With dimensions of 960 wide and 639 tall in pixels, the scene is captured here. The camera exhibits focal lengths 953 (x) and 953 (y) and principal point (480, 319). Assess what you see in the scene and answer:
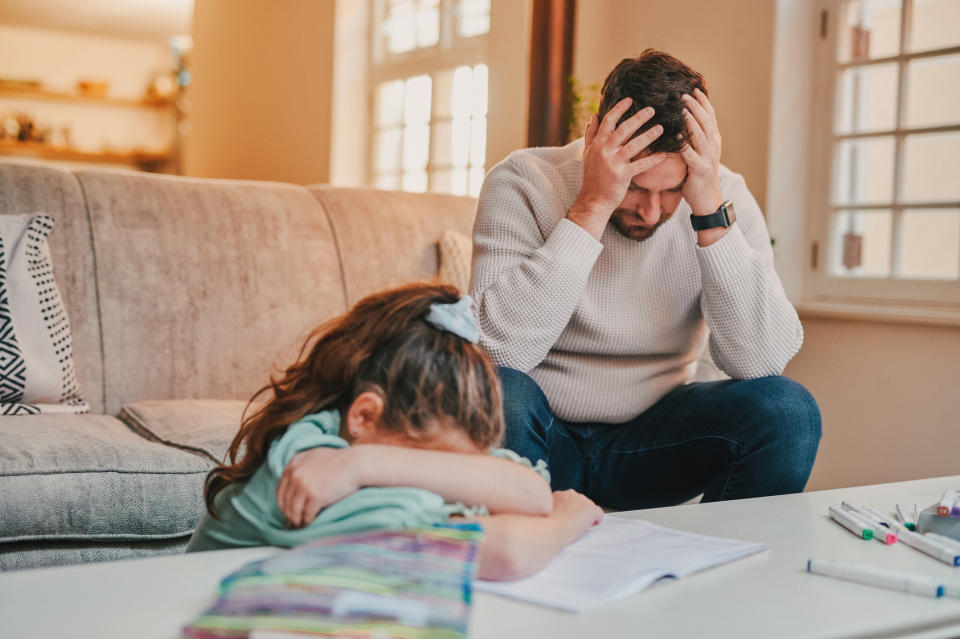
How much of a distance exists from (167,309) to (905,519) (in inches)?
62.4

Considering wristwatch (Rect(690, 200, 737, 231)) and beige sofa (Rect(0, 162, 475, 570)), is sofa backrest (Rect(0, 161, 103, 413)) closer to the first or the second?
beige sofa (Rect(0, 162, 475, 570))

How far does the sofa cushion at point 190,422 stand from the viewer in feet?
5.43

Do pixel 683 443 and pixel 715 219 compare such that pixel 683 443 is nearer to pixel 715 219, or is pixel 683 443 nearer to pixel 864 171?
pixel 715 219

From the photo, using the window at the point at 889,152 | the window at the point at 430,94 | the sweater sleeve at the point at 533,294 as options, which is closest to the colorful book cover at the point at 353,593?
the sweater sleeve at the point at 533,294

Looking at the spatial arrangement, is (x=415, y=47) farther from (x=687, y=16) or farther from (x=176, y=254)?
(x=176, y=254)

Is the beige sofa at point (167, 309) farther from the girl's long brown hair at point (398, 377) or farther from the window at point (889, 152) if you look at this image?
the window at point (889, 152)

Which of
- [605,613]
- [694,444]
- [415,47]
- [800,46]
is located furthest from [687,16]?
[605,613]

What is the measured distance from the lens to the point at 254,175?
17.5 ft

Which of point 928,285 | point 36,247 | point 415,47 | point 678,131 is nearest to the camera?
point 678,131

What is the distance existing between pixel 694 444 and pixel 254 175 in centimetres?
428

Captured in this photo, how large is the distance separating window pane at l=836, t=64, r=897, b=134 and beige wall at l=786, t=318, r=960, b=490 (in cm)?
65

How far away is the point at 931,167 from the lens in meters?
2.81

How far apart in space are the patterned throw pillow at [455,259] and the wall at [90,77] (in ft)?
20.1

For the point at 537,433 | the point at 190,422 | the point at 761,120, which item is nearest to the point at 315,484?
the point at 537,433
